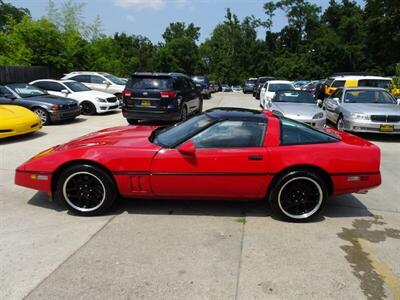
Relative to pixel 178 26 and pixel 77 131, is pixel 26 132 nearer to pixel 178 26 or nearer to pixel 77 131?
pixel 77 131

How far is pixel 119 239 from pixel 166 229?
55 centimetres

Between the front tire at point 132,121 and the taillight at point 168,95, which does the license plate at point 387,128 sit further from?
the front tire at point 132,121

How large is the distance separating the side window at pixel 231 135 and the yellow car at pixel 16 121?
614 centimetres

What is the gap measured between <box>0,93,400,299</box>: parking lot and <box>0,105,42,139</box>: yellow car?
409 cm

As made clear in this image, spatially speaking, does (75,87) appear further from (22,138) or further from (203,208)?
(203,208)

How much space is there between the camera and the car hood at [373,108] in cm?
1046

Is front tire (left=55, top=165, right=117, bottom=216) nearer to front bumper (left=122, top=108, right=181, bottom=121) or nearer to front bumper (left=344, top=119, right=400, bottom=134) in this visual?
front bumper (left=122, top=108, right=181, bottom=121)

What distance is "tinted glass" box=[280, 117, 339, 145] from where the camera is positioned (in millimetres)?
4934

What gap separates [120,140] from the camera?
5.20 m

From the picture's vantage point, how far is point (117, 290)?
10.8ft

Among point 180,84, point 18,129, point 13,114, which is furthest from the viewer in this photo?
point 180,84

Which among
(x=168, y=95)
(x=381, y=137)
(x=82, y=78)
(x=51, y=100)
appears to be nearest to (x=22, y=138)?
(x=51, y=100)

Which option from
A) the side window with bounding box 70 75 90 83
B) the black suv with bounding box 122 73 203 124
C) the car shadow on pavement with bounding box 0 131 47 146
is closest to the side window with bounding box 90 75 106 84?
the side window with bounding box 70 75 90 83

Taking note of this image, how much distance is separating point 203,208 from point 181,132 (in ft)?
3.34
